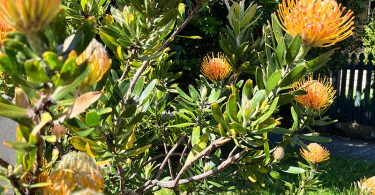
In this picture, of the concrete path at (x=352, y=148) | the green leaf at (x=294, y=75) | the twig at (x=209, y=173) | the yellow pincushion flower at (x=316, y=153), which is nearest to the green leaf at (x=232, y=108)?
the green leaf at (x=294, y=75)

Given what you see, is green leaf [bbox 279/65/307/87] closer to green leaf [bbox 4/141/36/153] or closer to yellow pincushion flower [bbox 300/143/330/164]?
green leaf [bbox 4/141/36/153]

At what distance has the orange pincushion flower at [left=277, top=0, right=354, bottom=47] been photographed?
95cm

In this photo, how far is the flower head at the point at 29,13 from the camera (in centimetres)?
58

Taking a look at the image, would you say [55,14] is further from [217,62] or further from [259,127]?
[217,62]

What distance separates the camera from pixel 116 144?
127 cm

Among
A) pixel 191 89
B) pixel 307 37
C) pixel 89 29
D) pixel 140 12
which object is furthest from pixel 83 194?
pixel 191 89

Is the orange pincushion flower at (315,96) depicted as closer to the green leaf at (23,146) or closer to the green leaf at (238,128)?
the green leaf at (238,128)

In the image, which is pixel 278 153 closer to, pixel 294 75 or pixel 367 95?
pixel 294 75

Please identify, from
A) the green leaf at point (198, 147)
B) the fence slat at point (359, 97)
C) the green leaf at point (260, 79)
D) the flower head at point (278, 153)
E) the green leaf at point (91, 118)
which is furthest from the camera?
the fence slat at point (359, 97)

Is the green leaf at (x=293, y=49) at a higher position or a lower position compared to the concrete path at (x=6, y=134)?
higher

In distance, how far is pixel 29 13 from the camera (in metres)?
0.59

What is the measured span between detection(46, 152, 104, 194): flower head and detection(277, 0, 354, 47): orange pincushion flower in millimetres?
518

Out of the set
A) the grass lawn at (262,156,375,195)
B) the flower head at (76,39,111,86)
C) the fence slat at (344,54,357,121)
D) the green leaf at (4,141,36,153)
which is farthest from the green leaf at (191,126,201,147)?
the fence slat at (344,54,357,121)

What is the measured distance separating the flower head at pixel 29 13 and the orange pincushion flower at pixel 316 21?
0.53 metres
